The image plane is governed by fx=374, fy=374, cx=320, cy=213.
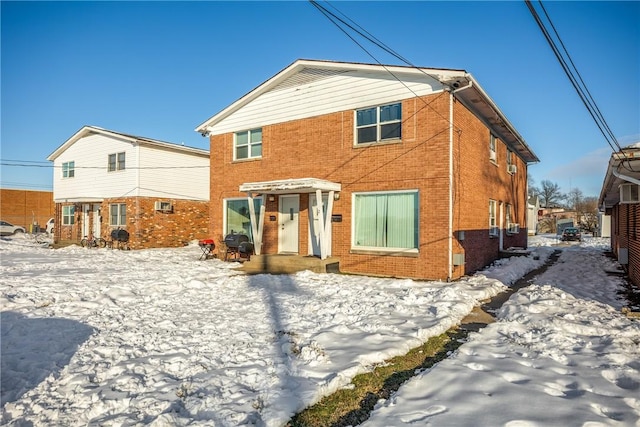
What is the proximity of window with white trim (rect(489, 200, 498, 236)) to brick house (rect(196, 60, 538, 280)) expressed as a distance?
1.8 inches

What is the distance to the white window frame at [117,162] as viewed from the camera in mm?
22297

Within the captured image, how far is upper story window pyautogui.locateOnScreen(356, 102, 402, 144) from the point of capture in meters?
12.2

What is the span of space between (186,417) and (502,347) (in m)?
4.33

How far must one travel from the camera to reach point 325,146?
1358 cm

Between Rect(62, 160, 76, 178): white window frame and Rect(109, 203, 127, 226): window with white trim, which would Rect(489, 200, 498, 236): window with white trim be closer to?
Rect(109, 203, 127, 226): window with white trim

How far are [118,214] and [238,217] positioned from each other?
10394mm

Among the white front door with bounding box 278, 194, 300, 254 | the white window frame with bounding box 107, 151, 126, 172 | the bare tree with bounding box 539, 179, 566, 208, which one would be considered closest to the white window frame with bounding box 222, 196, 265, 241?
the white front door with bounding box 278, 194, 300, 254

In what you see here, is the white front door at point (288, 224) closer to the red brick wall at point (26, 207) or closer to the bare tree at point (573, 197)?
the red brick wall at point (26, 207)

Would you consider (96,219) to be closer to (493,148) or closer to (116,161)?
(116,161)

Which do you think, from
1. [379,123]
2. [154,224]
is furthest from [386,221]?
[154,224]

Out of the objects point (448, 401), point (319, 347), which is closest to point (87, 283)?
point (319, 347)

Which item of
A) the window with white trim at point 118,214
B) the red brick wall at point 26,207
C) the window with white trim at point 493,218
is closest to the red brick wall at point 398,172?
the window with white trim at point 493,218

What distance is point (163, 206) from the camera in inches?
867

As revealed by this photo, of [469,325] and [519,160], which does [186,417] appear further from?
[519,160]
